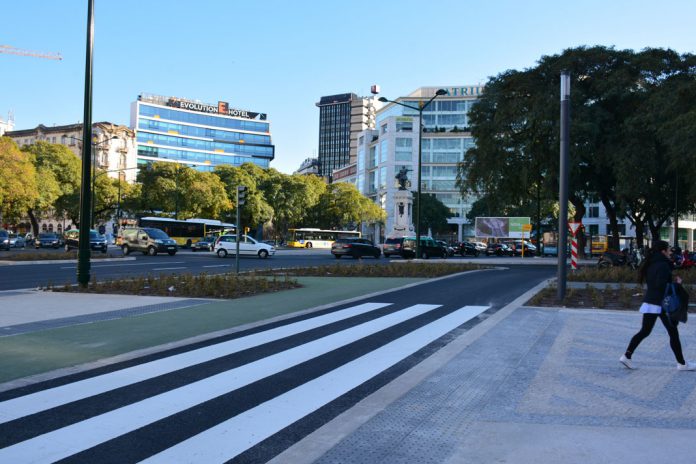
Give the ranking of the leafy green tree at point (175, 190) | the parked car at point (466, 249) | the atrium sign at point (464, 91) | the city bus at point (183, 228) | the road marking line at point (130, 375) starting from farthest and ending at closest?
the atrium sign at point (464, 91), the leafy green tree at point (175, 190), the parked car at point (466, 249), the city bus at point (183, 228), the road marking line at point (130, 375)

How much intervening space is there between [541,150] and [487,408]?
32.0 metres

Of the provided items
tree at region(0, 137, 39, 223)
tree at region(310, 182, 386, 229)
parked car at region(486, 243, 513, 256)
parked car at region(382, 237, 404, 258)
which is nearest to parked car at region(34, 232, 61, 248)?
tree at region(0, 137, 39, 223)

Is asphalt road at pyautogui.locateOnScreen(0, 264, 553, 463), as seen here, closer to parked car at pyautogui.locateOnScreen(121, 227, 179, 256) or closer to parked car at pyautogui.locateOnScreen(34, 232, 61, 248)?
parked car at pyautogui.locateOnScreen(121, 227, 179, 256)

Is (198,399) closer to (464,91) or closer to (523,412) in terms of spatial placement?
(523,412)

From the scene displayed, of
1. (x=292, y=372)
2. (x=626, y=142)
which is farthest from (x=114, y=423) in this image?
(x=626, y=142)

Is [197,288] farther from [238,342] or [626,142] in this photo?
[626,142]

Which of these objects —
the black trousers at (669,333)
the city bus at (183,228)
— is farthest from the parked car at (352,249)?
the black trousers at (669,333)

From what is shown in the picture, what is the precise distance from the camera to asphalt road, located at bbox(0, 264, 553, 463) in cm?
435

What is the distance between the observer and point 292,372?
6750mm

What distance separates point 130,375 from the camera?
6492 mm

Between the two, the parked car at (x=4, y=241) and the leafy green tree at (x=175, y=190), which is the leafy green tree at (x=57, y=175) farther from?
the parked car at (x=4, y=241)

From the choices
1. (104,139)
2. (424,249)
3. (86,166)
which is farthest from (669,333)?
(104,139)

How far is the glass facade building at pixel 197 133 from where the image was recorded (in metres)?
117

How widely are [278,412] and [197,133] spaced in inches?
5003
